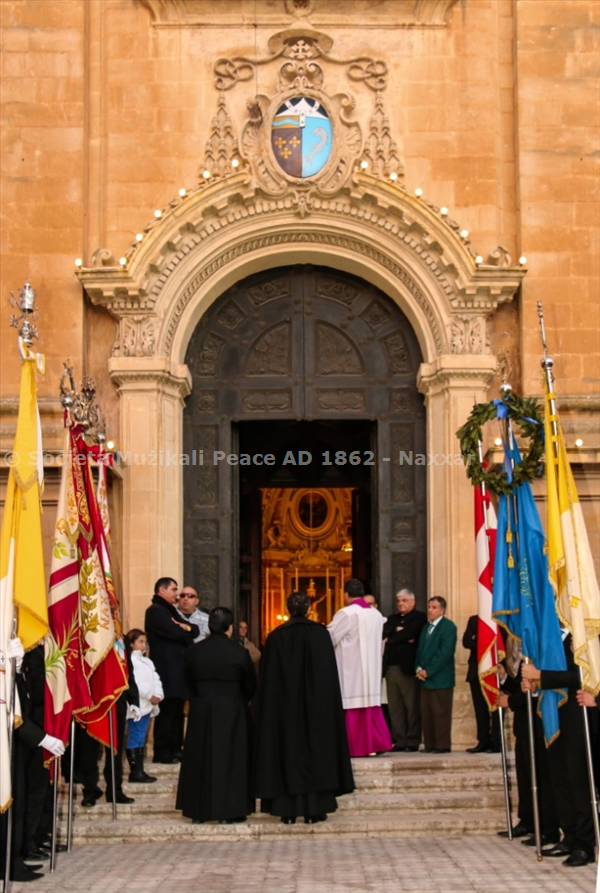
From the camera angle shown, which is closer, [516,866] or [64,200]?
[516,866]

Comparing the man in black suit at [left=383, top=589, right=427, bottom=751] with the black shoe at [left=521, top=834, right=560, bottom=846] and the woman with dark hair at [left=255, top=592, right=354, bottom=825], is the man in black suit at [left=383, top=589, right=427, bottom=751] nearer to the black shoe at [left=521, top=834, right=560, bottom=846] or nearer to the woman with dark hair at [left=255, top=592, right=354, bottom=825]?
the woman with dark hair at [left=255, top=592, right=354, bottom=825]

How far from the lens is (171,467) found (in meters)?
16.3

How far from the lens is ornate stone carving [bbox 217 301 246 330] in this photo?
17047 millimetres

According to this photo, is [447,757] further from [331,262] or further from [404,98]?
[404,98]

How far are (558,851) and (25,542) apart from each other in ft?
15.1

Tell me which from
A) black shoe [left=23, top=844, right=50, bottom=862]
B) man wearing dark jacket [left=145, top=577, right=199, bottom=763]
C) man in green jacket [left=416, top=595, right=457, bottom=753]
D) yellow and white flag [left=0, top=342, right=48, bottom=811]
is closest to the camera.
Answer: yellow and white flag [left=0, top=342, right=48, bottom=811]

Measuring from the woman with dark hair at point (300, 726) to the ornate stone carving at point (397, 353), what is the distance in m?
4.85

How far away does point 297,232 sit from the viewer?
16.6m

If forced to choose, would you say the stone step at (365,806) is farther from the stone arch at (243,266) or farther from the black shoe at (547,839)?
the stone arch at (243,266)

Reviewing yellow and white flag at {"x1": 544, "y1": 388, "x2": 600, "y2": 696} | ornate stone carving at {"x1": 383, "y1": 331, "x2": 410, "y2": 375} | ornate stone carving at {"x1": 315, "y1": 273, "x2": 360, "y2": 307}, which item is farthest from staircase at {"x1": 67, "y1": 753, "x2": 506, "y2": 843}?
ornate stone carving at {"x1": 315, "y1": 273, "x2": 360, "y2": 307}

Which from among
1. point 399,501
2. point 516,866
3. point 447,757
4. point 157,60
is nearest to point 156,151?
point 157,60

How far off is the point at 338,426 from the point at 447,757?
6060 millimetres

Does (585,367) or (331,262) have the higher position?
(331,262)

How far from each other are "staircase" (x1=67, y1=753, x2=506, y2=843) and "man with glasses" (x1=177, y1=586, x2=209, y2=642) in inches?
57.1
